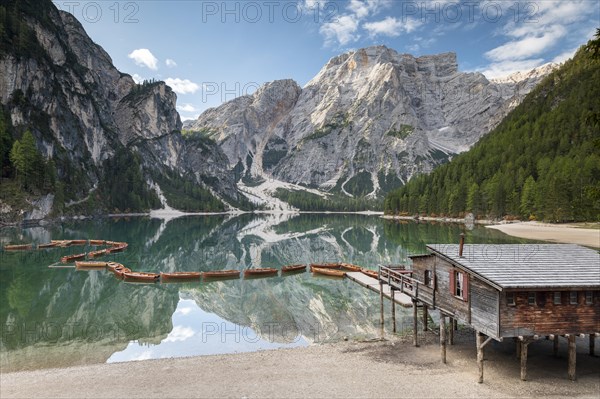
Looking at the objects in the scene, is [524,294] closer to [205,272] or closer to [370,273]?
[370,273]

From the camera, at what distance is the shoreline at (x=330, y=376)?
20.3m

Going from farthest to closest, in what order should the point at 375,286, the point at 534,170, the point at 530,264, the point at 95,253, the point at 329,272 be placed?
the point at 534,170
the point at 95,253
the point at 329,272
the point at 375,286
the point at 530,264

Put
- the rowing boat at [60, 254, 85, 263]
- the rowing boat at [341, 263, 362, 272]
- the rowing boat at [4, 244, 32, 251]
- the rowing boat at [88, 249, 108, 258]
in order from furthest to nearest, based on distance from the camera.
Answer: the rowing boat at [4, 244, 32, 251], the rowing boat at [88, 249, 108, 258], the rowing boat at [60, 254, 85, 263], the rowing boat at [341, 263, 362, 272]

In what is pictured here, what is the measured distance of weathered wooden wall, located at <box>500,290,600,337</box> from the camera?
19.9 metres

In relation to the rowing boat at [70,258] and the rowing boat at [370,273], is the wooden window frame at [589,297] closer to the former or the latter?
the rowing boat at [370,273]

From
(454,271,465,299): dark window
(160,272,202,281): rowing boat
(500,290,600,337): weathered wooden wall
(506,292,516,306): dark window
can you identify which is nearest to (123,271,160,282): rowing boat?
(160,272,202,281): rowing boat

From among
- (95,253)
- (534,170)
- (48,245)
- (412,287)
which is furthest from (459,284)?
(534,170)

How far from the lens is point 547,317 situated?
20062 millimetres

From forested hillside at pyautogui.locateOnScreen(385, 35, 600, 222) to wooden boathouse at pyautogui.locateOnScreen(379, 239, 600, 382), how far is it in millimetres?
90380

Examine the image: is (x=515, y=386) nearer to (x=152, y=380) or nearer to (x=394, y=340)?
(x=394, y=340)

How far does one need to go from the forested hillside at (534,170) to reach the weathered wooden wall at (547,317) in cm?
9156

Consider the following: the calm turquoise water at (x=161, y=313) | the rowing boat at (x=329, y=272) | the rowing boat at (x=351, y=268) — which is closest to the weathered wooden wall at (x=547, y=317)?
the calm turquoise water at (x=161, y=313)

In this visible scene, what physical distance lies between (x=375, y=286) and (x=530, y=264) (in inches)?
1073

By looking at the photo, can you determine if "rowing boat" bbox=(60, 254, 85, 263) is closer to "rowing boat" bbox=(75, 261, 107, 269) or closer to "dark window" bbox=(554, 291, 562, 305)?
"rowing boat" bbox=(75, 261, 107, 269)
